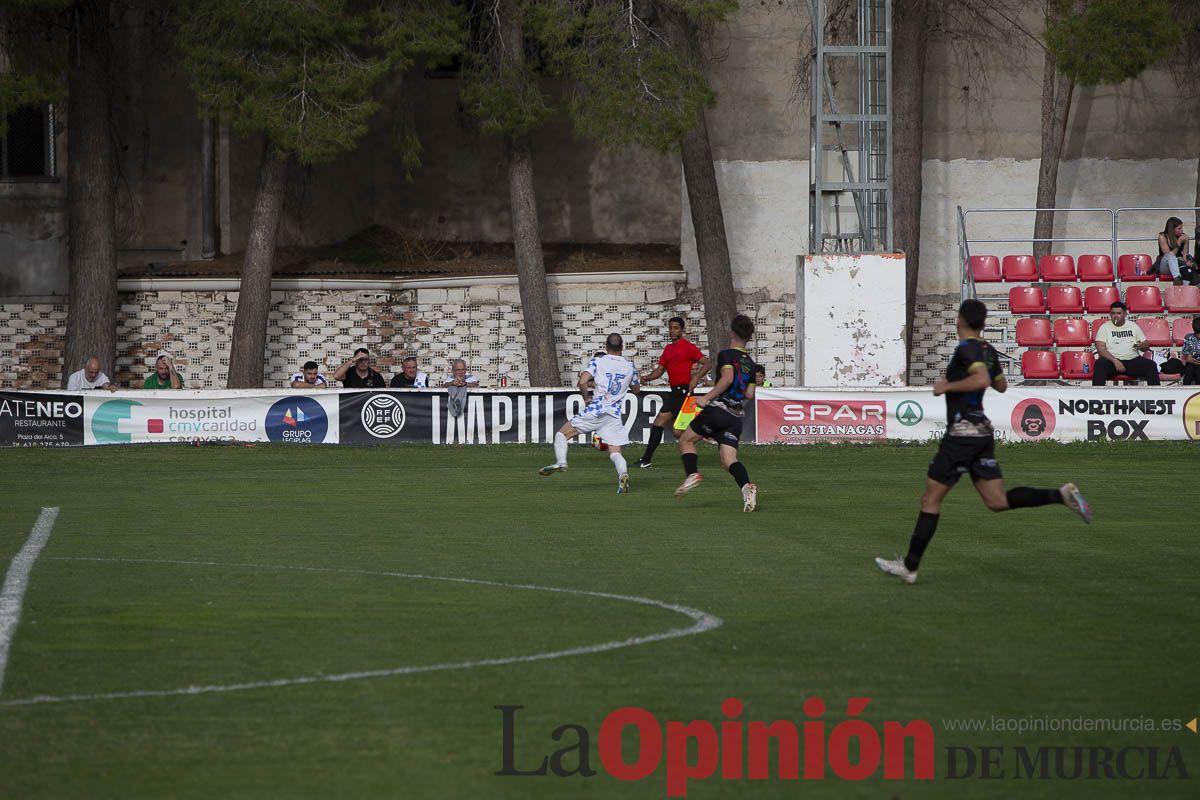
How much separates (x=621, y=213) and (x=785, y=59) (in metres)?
5.72

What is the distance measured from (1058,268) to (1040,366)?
158 inches

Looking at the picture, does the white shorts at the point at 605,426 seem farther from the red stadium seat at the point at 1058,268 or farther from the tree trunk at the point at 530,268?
the red stadium seat at the point at 1058,268

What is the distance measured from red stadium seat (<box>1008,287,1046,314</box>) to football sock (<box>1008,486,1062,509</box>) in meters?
20.1

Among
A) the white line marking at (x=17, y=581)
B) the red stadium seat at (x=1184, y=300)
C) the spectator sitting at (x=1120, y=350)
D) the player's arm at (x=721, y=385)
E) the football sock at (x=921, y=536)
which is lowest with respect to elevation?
the white line marking at (x=17, y=581)

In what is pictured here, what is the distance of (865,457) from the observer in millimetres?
21672

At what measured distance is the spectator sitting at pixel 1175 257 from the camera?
2911 cm

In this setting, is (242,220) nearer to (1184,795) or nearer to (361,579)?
(361,579)

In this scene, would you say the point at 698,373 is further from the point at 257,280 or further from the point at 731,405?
the point at 257,280

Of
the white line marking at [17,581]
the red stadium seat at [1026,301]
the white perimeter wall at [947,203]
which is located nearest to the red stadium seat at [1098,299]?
the red stadium seat at [1026,301]

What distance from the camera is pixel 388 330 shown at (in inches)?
1280

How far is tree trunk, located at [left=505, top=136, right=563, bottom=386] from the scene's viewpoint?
3064 centimetres

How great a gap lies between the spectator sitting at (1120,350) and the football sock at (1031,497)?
15735mm

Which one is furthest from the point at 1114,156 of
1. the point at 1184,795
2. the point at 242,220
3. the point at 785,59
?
the point at 1184,795

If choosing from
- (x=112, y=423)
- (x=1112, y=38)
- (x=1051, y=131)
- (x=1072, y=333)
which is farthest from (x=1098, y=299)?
(x=112, y=423)
